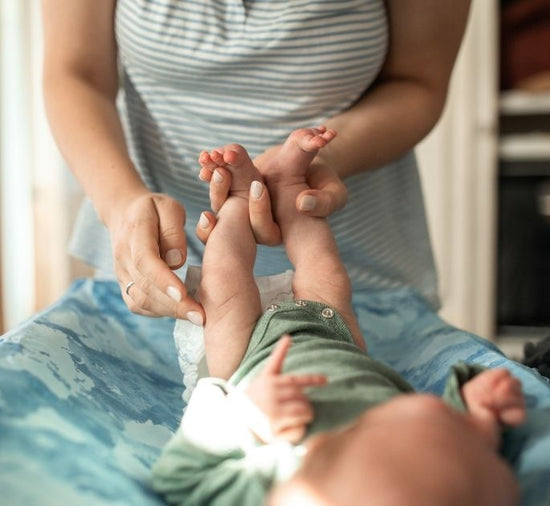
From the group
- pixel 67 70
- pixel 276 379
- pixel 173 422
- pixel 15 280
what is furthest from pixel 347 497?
pixel 15 280

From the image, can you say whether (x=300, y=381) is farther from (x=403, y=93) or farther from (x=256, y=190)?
(x=403, y=93)

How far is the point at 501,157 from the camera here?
7.40ft

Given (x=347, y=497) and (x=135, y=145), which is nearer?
(x=347, y=497)

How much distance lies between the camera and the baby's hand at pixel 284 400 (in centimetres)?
58

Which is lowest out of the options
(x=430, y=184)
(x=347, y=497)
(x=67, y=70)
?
(x=430, y=184)

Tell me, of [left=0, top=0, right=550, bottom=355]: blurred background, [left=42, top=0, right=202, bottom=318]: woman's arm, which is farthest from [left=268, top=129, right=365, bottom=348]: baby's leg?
[left=0, top=0, right=550, bottom=355]: blurred background

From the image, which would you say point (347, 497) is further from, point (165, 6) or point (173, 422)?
point (165, 6)

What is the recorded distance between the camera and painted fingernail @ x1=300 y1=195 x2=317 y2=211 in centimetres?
79

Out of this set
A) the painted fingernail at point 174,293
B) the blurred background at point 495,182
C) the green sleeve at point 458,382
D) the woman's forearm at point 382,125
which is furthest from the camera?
the blurred background at point 495,182

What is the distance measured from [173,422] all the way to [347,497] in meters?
0.29

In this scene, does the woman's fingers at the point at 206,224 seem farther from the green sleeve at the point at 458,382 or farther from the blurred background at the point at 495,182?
the blurred background at the point at 495,182

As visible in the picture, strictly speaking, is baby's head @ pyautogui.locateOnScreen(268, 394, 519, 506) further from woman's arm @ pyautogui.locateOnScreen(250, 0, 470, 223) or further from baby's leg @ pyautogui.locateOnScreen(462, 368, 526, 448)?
woman's arm @ pyautogui.locateOnScreen(250, 0, 470, 223)

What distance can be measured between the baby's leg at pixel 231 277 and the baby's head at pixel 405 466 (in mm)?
208

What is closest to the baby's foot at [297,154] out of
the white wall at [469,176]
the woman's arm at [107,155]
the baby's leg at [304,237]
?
the baby's leg at [304,237]
